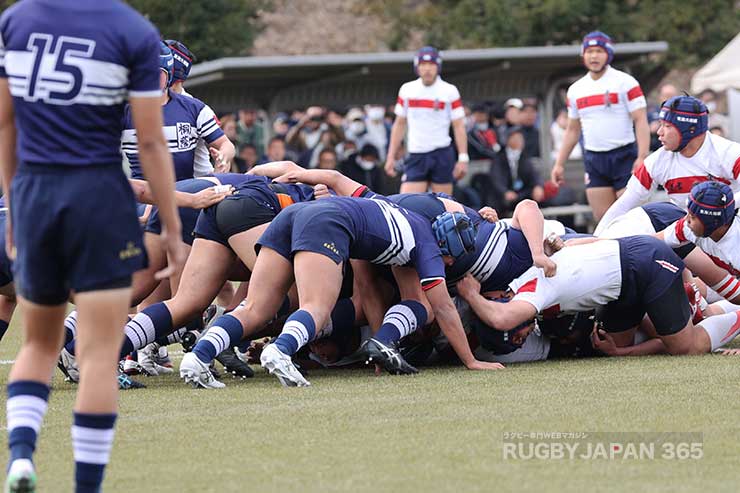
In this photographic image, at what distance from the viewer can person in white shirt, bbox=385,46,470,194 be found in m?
16.8

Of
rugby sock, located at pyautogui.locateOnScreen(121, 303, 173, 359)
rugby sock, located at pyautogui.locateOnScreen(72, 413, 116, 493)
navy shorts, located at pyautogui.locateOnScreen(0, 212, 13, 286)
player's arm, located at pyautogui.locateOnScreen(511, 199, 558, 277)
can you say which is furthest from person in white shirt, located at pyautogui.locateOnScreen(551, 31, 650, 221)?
rugby sock, located at pyautogui.locateOnScreen(72, 413, 116, 493)

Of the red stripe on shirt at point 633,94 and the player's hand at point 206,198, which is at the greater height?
the red stripe on shirt at point 633,94

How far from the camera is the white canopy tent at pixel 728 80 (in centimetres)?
2161

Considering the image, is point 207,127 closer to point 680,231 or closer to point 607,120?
point 680,231

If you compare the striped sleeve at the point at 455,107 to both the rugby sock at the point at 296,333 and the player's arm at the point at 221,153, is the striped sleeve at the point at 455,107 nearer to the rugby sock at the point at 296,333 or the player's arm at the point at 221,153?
the player's arm at the point at 221,153

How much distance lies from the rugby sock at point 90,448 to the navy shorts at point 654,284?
4313 millimetres

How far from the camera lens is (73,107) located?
15.0 ft

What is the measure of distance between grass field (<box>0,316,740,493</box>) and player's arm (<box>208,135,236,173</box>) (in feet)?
6.36

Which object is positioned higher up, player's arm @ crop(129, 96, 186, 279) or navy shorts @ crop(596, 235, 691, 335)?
player's arm @ crop(129, 96, 186, 279)

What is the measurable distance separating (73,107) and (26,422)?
1.11 metres

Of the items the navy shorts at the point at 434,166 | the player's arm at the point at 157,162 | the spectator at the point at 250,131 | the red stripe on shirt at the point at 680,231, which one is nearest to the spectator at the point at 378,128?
the spectator at the point at 250,131

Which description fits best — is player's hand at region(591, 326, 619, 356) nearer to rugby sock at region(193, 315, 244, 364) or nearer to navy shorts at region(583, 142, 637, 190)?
rugby sock at region(193, 315, 244, 364)

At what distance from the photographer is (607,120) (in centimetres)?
1373

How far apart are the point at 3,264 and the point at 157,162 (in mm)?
3369
